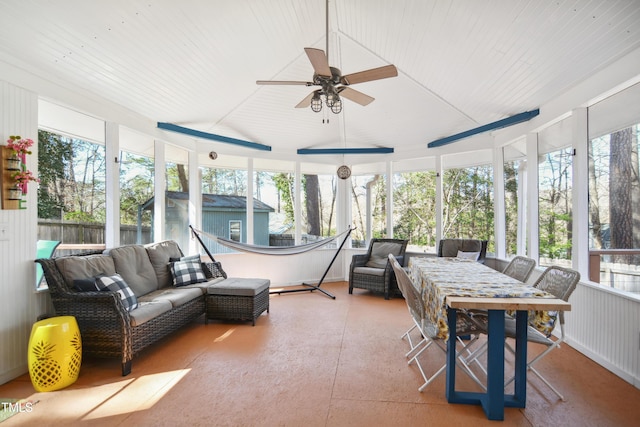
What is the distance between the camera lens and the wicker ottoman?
3531 millimetres

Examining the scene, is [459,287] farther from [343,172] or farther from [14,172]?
[343,172]

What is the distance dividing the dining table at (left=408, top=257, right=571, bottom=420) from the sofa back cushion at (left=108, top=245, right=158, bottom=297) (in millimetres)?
2727

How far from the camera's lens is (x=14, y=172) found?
2365 millimetres

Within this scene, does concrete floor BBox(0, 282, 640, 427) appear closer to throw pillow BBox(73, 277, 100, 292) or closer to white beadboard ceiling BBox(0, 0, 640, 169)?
throw pillow BBox(73, 277, 100, 292)

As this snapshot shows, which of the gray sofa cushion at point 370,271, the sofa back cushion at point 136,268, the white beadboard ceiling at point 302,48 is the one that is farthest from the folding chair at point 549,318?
the sofa back cushion at point 136,268

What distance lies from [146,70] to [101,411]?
2806mm

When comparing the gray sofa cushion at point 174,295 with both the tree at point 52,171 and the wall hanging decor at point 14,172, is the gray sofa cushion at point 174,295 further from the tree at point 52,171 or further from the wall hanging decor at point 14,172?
the wall hanging decor at point 14,172

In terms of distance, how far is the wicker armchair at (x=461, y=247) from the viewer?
4.50 meters

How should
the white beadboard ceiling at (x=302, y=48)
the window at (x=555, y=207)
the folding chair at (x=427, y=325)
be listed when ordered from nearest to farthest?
the folding chair at (x=427, y=325) < the white beadboard ceiling at (x=302, y=48) < the window at (x=555, y=207)

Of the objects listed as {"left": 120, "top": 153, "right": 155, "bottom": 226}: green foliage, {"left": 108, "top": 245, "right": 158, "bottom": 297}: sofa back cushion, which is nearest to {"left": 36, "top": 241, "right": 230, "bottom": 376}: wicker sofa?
{"left": 108, "top": 245, "right": 158, "bottom": 297}: sofa back cushion

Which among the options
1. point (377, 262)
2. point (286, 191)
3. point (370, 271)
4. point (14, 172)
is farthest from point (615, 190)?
point (14, 172)

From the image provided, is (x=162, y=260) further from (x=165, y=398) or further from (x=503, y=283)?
(x=503, y=283)

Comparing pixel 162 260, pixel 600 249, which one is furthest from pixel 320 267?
pixel 600 249
